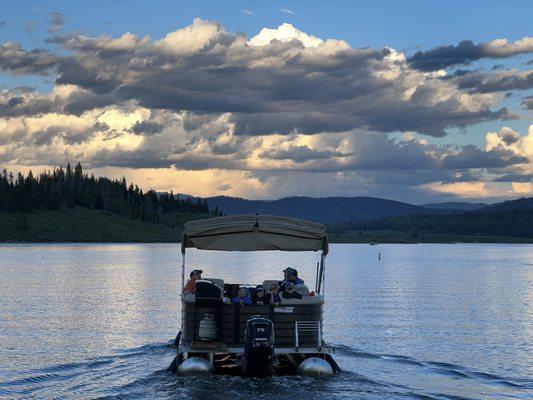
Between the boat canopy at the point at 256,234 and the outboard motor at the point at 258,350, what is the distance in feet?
13.6

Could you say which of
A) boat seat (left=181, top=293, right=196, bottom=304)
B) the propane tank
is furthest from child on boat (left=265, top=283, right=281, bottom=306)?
boat seat (left=181, top=293, right=196, bottom=304)

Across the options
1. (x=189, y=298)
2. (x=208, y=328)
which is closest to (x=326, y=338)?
(x=189, y=298)

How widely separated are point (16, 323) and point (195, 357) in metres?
26.3

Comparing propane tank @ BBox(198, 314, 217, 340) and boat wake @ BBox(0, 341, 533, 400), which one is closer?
boat wake @ BBox(0, 341, 533, 400)

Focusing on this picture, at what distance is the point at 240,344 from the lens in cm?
2716

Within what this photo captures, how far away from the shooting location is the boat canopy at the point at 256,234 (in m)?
28.9

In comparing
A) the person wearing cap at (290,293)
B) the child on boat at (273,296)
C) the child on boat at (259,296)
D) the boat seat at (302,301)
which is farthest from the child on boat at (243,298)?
the person wearing cap at (290,293)

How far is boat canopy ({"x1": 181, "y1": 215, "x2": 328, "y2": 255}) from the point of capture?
28.9 meters

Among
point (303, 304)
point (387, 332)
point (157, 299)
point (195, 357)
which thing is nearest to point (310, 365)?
point (303, 304)

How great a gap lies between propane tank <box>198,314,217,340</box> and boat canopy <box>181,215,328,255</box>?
3.02 m

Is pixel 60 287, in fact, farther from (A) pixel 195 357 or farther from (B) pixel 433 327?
(A) pixel 195 357

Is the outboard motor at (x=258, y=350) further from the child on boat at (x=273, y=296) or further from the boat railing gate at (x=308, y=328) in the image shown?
the boat railing gate at (x=308, y=328)

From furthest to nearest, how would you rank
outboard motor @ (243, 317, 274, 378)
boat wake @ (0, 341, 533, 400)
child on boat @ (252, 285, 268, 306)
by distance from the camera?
1. child on boat @ (252, 285, 268, 306)
2. boat wake @ (0, 341, 533, 400)
3. outboard motor @ (243, 317, 274, 378)

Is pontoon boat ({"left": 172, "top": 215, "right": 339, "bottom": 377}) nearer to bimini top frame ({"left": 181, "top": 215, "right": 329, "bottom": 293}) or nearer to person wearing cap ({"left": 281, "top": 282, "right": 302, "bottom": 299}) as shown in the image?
bimini top frame ({"left": 181, "top": 215, "right": 329, "bottom": 293})
